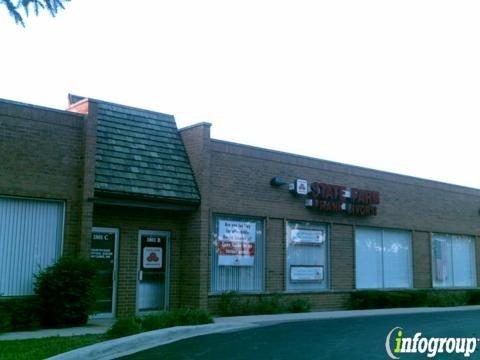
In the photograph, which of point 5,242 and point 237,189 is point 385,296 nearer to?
point 237,189

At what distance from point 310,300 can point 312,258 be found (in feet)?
4.83

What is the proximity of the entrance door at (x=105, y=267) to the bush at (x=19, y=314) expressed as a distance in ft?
7.74

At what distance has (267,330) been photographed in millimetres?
14766

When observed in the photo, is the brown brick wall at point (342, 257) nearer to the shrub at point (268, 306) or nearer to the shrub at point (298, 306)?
the shrub at point (298, 306)

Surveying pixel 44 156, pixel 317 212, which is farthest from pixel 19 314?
pixel 317 212

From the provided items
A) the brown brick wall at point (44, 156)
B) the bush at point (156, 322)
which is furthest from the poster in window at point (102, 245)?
the bush at point (156, 322)

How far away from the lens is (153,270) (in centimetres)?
1853

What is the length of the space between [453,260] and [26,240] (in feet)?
62.9

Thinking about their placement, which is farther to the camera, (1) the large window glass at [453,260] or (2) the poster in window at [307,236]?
(1) the large window glass at [453,260]

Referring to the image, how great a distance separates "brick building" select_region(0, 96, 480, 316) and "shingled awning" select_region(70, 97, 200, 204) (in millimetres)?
40

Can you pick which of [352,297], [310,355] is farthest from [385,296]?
[310,355]

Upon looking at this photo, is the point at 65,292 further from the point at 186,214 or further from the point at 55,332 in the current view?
the point at 186,214

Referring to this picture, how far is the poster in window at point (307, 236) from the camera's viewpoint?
21406 millimetres

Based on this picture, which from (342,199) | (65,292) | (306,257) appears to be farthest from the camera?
(342,199)
